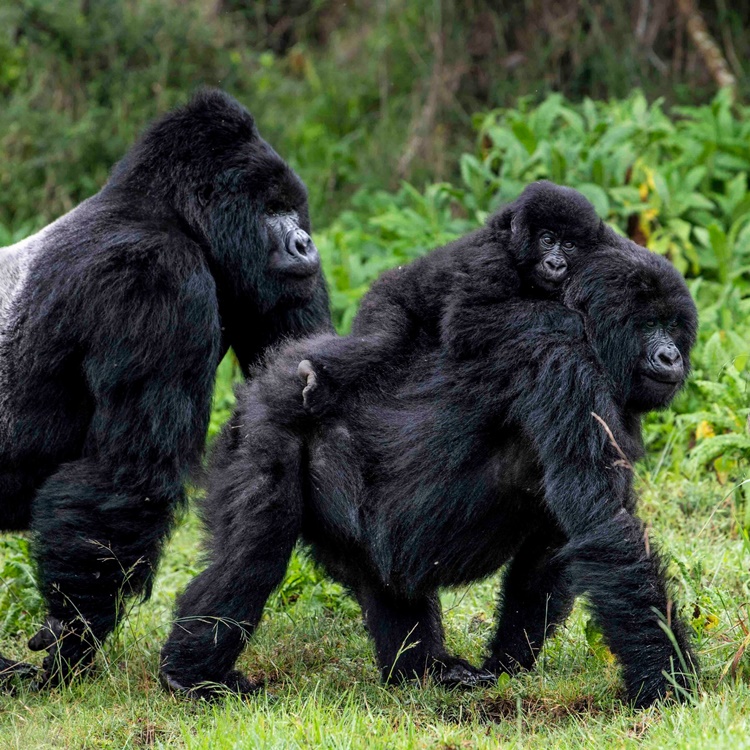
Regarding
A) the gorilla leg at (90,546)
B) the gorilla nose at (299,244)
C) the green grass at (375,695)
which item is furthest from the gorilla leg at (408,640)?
the gorilla nose at (299,244)

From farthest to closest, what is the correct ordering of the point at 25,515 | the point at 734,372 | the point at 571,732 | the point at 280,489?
the point at 734,372
the point at 25,515
the point at 280,489
the point at 571,732

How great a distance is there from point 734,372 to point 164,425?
251cm

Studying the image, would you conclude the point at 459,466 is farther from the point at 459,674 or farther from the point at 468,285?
the point at 459,674

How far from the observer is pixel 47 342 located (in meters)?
3.99

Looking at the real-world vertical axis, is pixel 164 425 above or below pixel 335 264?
above

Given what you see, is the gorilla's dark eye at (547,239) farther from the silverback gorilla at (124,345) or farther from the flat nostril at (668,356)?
the silverback gorilla at (124,345)

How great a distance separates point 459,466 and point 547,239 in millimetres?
777

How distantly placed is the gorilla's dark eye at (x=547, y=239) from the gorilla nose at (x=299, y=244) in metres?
1.06

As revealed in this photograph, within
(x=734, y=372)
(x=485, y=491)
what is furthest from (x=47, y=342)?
(x=734, y=372)

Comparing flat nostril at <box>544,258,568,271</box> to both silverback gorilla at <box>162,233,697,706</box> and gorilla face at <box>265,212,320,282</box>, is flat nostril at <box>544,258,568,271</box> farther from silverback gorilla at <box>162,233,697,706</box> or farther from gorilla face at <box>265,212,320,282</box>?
gorilla face at <box>265,212,320,282</box>

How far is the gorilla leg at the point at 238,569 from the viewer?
3506 millimetres

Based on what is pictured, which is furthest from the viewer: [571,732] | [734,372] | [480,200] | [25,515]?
[480,200]

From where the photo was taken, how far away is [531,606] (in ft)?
Result: 12.4

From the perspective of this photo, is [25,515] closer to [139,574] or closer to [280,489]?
[139,574]
